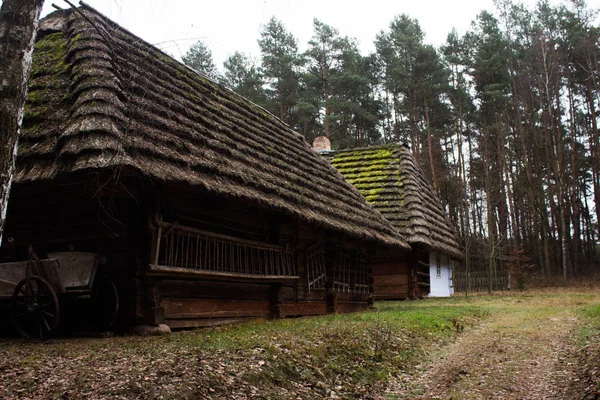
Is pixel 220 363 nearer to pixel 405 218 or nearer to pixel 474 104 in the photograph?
pixel 405 218

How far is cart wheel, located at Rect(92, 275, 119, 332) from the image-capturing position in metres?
6.88

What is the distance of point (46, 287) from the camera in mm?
6309

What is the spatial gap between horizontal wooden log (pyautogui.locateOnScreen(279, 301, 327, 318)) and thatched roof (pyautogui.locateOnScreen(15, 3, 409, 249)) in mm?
1863

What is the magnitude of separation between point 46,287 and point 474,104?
105ft

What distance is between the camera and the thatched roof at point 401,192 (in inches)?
728

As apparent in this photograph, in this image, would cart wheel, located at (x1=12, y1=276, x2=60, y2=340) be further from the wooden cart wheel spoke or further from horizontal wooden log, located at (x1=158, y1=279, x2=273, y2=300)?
horizontal wooden log, located at (x1=158, y1=279, x2=273, y2=300)

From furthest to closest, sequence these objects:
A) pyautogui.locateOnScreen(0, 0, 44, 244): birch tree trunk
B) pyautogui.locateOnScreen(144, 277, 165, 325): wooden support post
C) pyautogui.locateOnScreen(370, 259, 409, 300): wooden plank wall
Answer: pyautogui.locateOnScreen(370, 259, 409, 300): wooden plank wall, pyautogui.locateOnScreen(144, 277, 165, 325): wooden support post, pyautogui.locateOnScreen(0, 0, 44, 244): birch tree trunk

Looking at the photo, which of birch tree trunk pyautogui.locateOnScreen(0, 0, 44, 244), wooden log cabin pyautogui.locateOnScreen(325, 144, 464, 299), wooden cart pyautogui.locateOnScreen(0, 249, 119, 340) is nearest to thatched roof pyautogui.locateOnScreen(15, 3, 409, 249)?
birch tree trunk pyautogui.locateOnScreen(0, 0, 44, 244)

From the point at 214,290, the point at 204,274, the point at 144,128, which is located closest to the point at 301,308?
the point at 214,290

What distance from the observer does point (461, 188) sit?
30.7m

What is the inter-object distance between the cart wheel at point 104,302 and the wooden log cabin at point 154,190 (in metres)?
0.24

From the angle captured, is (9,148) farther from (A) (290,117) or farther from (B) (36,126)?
(A) (290,117)

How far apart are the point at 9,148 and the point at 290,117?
98.0ft

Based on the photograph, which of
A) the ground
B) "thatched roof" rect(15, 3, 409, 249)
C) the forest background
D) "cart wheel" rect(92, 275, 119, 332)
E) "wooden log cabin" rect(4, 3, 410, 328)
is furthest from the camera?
the forest background
